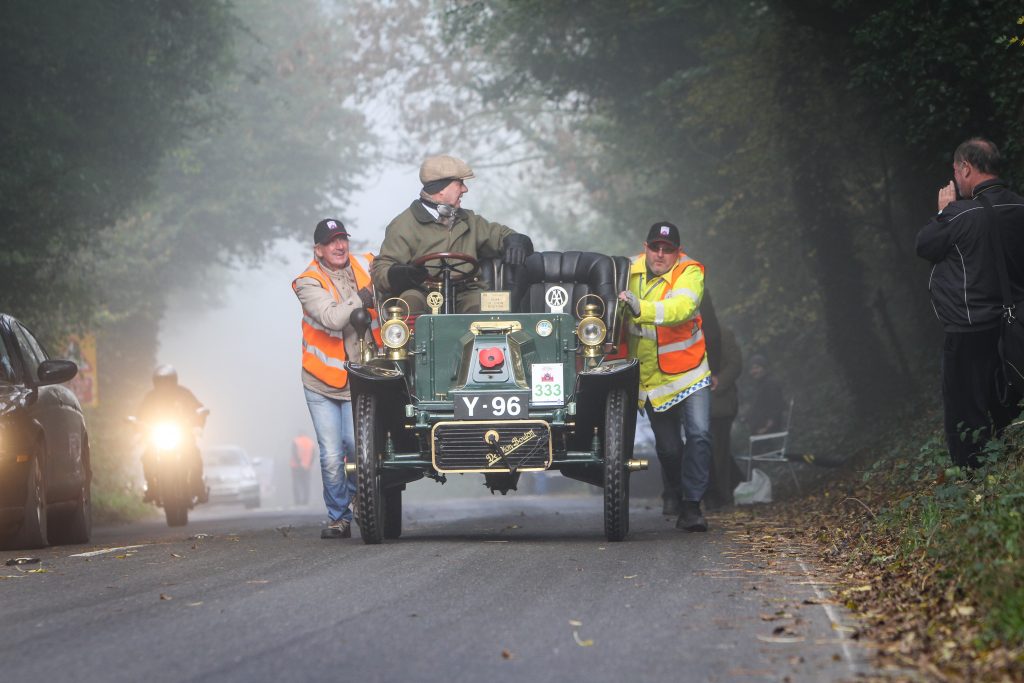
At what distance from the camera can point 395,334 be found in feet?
36.4

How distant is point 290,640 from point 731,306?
73.0ft

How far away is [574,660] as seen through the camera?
20.5 ft

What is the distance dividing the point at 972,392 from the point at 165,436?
1098cm

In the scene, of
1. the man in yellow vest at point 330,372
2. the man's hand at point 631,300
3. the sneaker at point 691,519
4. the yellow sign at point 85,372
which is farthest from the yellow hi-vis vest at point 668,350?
the yellow sign at point 85,372

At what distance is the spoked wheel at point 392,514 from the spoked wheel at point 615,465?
5.97 ft

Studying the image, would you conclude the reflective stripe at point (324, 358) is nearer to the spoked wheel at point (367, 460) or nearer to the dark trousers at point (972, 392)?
the spoked wheel at point (367, 460)

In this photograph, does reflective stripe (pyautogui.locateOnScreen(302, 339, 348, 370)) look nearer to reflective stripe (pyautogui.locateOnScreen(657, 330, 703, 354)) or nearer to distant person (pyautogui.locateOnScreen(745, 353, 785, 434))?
reflective stripe (pyautogui.locateOnScreen(657, 330, 703, 354))

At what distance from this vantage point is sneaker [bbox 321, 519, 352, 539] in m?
12.5

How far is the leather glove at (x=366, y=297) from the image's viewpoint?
1230 cm

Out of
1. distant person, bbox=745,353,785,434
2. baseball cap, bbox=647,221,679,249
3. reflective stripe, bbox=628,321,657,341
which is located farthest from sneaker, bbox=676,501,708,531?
distant person, bbox=745,353,785,434

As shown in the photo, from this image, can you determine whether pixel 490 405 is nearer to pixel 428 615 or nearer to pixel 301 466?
pixel 428 615

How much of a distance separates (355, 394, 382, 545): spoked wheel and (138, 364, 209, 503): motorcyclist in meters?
7.96

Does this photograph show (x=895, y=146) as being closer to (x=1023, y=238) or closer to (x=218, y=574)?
(x=1023, y=238)

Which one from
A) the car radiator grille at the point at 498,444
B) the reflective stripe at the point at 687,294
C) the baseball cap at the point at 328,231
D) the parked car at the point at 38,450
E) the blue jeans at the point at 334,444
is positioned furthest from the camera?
the baseball cap at the point at 328,231
